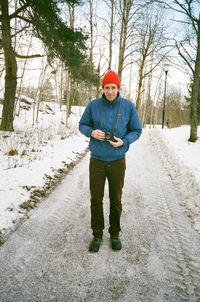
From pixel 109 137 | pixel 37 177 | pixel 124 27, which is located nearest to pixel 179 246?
pixel 109 137

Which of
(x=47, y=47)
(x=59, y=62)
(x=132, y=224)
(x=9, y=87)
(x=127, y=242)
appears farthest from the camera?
(x=9, y=87)

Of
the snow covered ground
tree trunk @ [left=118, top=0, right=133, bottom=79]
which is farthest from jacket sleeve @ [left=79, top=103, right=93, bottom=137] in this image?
tree trunk @ [left=118, top=0, right=133, bottom=79]

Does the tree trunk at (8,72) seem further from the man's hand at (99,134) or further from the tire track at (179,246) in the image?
the man's hand at (99,134)

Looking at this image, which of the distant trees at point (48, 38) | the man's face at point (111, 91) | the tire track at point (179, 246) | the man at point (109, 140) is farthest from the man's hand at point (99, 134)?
the distant trees at point (48, 38)

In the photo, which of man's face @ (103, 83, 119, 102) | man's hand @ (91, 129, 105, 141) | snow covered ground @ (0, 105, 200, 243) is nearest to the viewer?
man's hand @ (91, 129, 105, 141)

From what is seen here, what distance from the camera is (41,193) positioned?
5.75m

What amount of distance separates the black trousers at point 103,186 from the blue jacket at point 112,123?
101 millimetres

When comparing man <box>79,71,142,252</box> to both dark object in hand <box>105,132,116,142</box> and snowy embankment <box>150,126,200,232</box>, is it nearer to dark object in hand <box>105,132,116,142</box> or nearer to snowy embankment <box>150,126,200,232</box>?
dark object in hand <box>105,132,116,142</box>

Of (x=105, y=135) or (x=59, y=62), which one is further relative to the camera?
(x=59, y=62)

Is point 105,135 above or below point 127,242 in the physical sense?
above

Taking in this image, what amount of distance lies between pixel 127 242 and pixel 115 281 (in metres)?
0.95

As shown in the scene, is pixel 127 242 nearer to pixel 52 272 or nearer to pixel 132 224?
pixel 132 224

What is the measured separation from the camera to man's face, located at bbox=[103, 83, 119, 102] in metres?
3.55

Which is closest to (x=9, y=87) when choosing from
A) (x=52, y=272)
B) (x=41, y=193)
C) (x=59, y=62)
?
(x=59, y=62)
